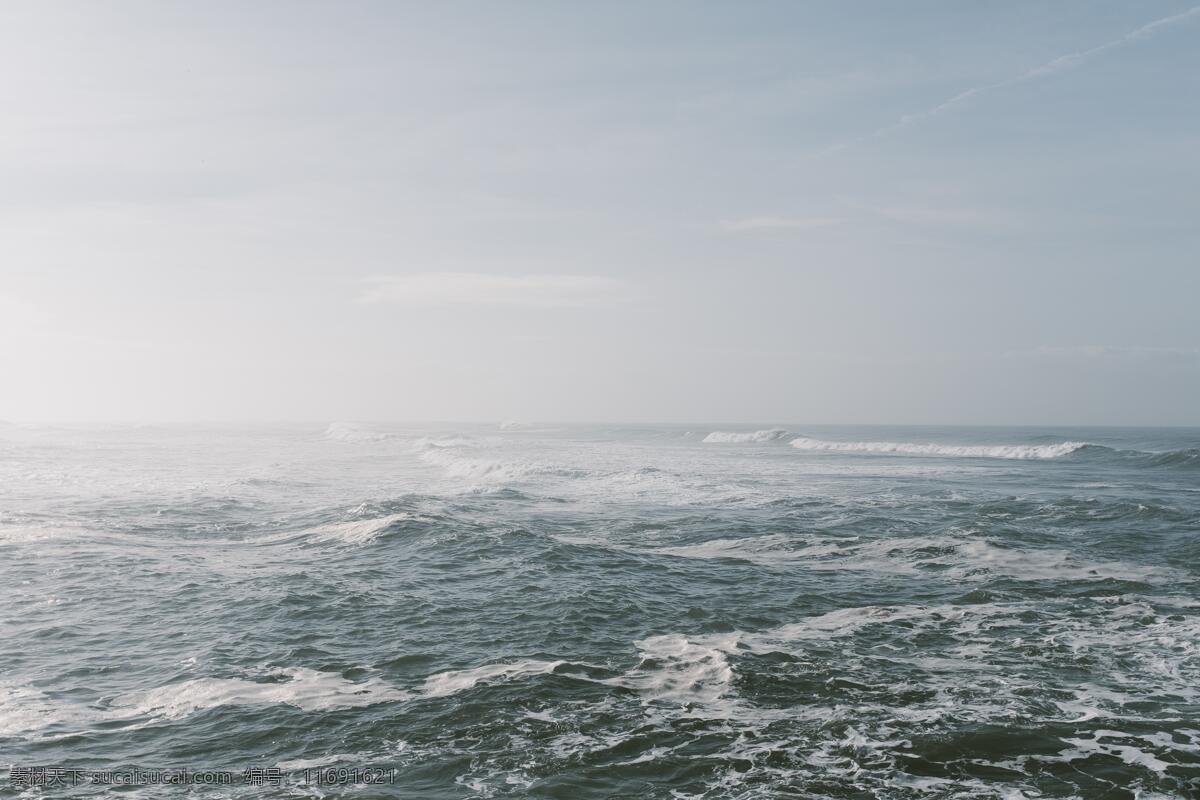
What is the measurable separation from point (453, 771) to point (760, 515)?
2045cm

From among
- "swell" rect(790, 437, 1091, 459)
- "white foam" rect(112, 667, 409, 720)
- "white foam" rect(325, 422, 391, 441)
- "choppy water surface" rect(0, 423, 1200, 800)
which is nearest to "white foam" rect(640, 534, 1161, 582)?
"choppy water surface" rect(0, 423, 1200, 800)

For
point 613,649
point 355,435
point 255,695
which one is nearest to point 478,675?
point 613,649

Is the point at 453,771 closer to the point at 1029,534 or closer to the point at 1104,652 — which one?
the point at 1104,652

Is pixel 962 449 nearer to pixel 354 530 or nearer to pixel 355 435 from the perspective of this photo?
pixel 354 530

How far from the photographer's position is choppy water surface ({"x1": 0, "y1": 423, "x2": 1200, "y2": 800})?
7918 millimetres

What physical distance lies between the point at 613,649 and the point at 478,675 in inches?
89.9

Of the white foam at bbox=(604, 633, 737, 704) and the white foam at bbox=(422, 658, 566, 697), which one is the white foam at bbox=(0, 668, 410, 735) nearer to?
the white foam at bbox=(422, 658, 566, 697)

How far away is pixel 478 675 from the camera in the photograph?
10570 millimetres

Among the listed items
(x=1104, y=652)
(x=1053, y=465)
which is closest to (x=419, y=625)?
(x=1104, y=652)

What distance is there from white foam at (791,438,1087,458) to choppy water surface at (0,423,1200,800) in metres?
44.5

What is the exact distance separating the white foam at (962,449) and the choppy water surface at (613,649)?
44477mm

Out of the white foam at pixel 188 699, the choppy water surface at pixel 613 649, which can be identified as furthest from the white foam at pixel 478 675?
the white foam at pixel 188 699

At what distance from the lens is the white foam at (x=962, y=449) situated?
6756cm

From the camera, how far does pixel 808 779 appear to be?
755 centimetres
